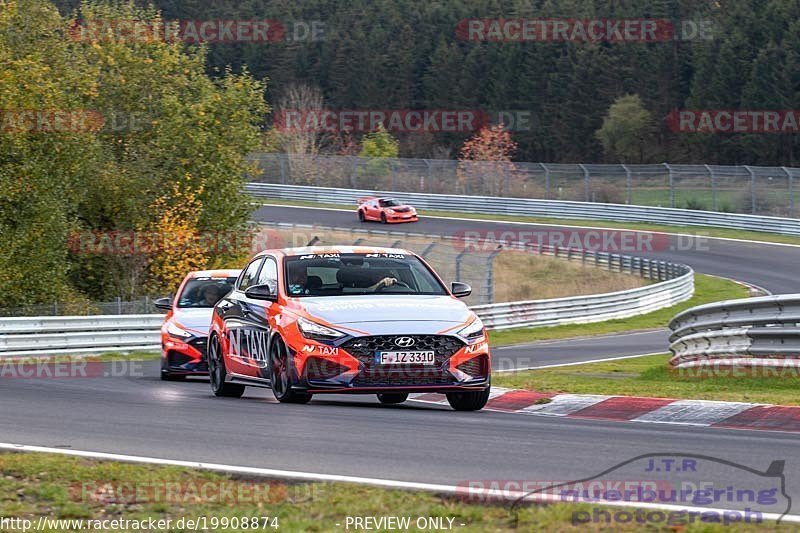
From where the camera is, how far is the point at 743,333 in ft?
50.4

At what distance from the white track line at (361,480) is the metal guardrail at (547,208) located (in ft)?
162

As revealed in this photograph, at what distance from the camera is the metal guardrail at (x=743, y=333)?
567 inches

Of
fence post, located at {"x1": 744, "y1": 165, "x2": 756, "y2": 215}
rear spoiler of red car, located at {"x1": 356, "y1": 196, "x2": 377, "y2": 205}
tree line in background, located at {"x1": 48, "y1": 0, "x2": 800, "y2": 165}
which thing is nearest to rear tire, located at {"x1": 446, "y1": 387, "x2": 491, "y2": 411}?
fence post, located at {"x1": 744, "y1": 165, "x2": 756, "y2": 215}

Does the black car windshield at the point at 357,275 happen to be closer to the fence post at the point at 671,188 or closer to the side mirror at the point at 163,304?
the side mirror at the point at 163,304

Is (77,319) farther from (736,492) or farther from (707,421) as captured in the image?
(736,492)

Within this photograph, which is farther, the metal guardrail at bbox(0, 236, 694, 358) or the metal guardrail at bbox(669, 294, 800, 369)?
the metal guardrail at bbox(0, 236, 694, 358)

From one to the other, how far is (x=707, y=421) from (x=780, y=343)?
4.03 meters

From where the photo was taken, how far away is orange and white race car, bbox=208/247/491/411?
37.7 feet

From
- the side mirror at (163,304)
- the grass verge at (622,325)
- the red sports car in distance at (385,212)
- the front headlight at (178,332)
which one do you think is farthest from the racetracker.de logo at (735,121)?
the front headlight at (178,332)

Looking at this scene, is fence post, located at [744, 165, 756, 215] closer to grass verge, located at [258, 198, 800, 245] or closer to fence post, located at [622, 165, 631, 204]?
grass verge, located at [258, 198, 800, 245]

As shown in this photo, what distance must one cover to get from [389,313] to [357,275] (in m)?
1.13

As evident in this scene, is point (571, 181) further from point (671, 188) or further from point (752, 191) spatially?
point (752, 191)

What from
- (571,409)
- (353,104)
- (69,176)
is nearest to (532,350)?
(571,409)

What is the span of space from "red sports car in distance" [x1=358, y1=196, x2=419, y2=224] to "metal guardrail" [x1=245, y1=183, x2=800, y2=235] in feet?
17.7
